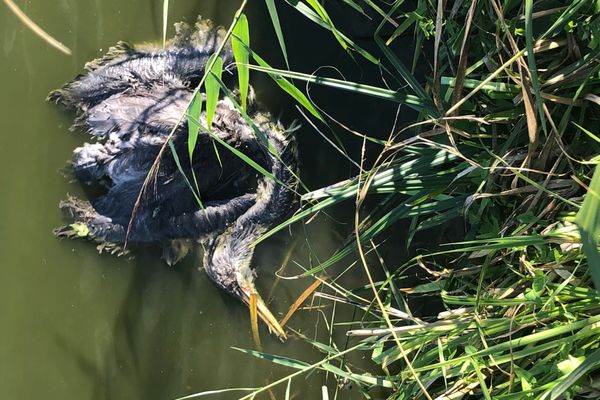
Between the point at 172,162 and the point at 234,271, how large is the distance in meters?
0.57

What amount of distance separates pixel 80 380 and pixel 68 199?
84 centimetres

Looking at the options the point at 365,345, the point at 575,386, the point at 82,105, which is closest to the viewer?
the point at 575,386

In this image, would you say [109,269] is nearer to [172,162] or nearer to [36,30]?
[172,162]

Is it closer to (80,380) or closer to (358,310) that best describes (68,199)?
(80,380)

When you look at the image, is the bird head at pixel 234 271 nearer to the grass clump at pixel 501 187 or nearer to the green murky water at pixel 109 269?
the green murky water at pixel 109 269

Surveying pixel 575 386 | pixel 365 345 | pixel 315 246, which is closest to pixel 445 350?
pixel 365 345

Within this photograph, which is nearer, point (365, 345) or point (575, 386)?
point (575, 386)

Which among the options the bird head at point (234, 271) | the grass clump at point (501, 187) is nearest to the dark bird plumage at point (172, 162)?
the bird head at point (234, 271)

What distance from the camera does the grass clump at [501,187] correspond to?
60.1 inches

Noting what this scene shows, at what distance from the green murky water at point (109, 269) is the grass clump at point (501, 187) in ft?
1.89

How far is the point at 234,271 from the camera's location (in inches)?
96.0

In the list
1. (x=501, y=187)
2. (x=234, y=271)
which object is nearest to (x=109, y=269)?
(x=234, y=271)

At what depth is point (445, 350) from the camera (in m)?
1.84

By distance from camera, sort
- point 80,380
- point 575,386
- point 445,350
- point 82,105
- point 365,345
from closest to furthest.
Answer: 1. point 575,386
2. point 445,350
3. point 365,345
4. point 82,105
5. point 80,380
